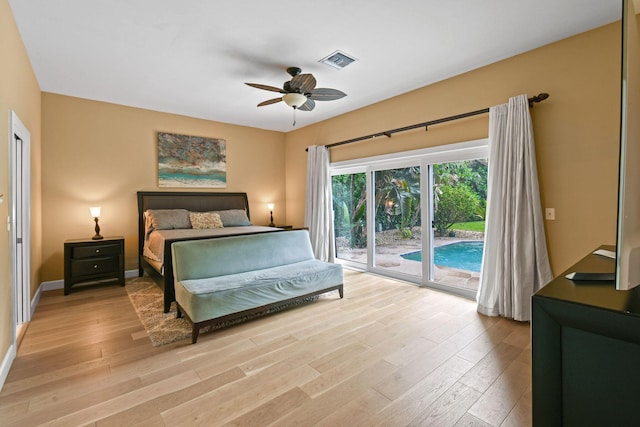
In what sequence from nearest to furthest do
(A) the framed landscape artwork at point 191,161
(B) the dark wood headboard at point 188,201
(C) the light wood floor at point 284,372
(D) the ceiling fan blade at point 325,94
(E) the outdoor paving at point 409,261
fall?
(C) the light wood floor at point 284,372
(D) the ceiling fan blade at point 325,94
(E) the outdoor paving at point 409,261
(B) the dark wood headboard at point 188,201
(A) the framed landscape artwork at point 191,161

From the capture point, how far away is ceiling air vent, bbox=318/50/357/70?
3.08 metres

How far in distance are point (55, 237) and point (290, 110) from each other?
153 inches

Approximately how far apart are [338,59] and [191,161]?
331 cm

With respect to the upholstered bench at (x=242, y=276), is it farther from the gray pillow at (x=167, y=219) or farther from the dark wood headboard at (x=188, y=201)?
the dark wood headboard at (x=188, y=201)

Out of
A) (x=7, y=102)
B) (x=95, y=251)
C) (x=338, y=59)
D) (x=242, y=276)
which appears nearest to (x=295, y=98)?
(x=338, y=59)

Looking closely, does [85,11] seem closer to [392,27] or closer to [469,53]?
[392,27]

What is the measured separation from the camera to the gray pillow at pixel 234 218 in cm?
523

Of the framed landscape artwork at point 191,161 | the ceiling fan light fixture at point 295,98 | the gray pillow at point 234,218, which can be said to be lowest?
the gray pillow at point 234,218

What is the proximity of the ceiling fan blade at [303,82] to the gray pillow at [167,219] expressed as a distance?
9.46 ft

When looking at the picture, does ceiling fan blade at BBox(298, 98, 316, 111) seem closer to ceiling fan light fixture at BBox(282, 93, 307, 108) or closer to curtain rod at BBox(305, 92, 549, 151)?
ceiling fan light fixture at BBox(282, 93, 307, 108)

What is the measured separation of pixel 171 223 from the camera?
15.1ft

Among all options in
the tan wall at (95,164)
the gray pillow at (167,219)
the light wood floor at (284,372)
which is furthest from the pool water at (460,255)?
the tan wall at (95,164)

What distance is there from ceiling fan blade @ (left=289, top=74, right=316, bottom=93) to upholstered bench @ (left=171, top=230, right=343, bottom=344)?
5.57 ft

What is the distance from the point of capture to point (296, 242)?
12.7 ft
